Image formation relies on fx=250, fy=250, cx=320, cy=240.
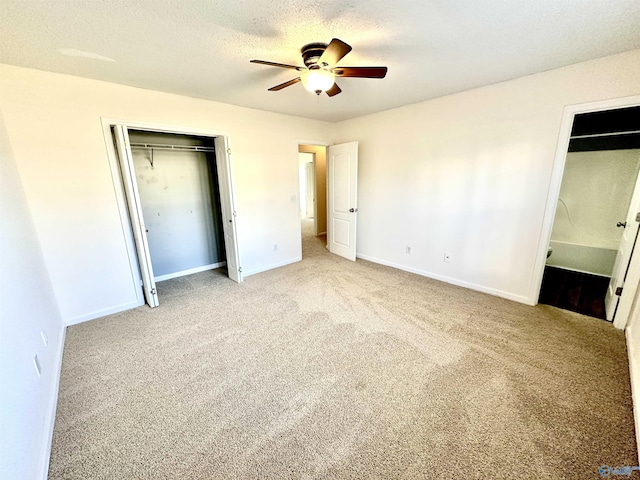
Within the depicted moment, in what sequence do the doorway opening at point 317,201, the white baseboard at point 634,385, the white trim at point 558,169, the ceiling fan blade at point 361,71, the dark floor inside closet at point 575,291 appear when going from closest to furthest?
the white baseboard at point 634,385, the ceiling fan blade at point 361,71, the white trim at point 558,169, the dark floor inside closet at point 575,291, the doorway opening at point 317,201

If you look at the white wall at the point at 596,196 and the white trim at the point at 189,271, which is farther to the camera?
the white trim at the point at 189,271

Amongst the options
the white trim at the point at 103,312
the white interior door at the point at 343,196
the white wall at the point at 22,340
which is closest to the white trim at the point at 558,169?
the white interior door at the point at 343,196

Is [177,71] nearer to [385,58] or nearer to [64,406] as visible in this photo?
[385,58]

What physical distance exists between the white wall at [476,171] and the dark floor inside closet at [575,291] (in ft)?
1.38

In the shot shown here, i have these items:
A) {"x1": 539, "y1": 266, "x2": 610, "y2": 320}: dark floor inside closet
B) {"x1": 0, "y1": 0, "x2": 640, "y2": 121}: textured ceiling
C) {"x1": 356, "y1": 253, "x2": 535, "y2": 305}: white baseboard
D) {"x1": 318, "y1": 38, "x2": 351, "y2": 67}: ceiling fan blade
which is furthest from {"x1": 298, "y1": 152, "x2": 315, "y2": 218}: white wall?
{"x1": 318, "y1": 38, "x2": 351, "y2": 67}: ceiling fan blade

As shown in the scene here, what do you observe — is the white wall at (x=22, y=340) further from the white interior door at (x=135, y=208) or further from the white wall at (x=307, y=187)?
the white wall at (x=307, y=187)

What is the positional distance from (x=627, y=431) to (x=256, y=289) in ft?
11.2

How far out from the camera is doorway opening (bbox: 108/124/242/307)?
3.40 m

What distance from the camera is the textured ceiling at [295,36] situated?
150cm

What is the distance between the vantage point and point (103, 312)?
114 inches

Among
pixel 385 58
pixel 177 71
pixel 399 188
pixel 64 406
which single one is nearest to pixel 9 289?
pixel 64 406

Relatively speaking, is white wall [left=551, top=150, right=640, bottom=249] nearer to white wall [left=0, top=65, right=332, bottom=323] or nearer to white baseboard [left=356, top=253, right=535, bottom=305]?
white baseboard [left=356, top=253, right=535, bottom=305]

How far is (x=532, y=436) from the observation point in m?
1.47

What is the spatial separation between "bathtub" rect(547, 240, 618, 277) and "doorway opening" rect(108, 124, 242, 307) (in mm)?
4934
